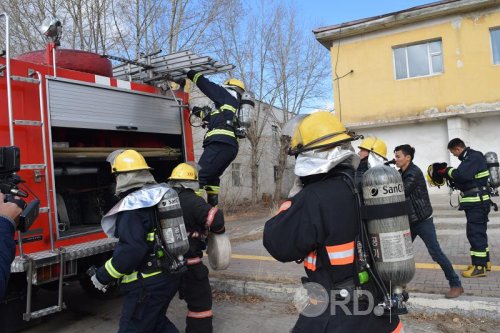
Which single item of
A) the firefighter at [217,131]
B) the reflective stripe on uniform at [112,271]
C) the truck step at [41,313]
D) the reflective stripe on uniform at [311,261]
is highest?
the firefighter at [217,131]

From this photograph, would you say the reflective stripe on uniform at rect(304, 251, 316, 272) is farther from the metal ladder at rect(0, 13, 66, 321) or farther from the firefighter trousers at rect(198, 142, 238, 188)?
the firefighter trousers at rect(198, 142, 238, 188)

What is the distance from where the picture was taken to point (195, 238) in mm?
3768

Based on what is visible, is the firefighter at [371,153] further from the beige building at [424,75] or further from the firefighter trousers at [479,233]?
the beige building at [424,75]

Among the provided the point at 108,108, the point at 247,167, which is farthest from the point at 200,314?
the point at 247,167

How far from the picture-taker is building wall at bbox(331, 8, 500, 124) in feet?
40.8

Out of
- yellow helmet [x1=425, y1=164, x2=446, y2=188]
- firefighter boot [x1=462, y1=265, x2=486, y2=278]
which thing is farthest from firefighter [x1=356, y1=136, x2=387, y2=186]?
firefighter boot [x1=462, y1=265, x2=486, y2=278]

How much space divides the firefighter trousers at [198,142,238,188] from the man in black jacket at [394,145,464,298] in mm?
1766

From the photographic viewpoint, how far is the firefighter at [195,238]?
3670 millimetres

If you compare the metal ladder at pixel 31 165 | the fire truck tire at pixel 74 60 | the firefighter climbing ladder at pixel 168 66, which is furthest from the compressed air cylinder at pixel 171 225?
the fire truck tire at pixel 74 60

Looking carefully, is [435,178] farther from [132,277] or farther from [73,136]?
[73,136]

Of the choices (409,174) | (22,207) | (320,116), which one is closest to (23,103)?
(22,207)

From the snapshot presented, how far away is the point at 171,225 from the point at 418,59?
12380 mm

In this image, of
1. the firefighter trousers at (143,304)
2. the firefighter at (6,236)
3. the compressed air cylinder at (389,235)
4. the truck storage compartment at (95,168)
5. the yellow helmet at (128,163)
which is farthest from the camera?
the truck storage compartment at (95,168)

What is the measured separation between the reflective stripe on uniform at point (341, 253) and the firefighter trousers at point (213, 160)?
2.75 metres
